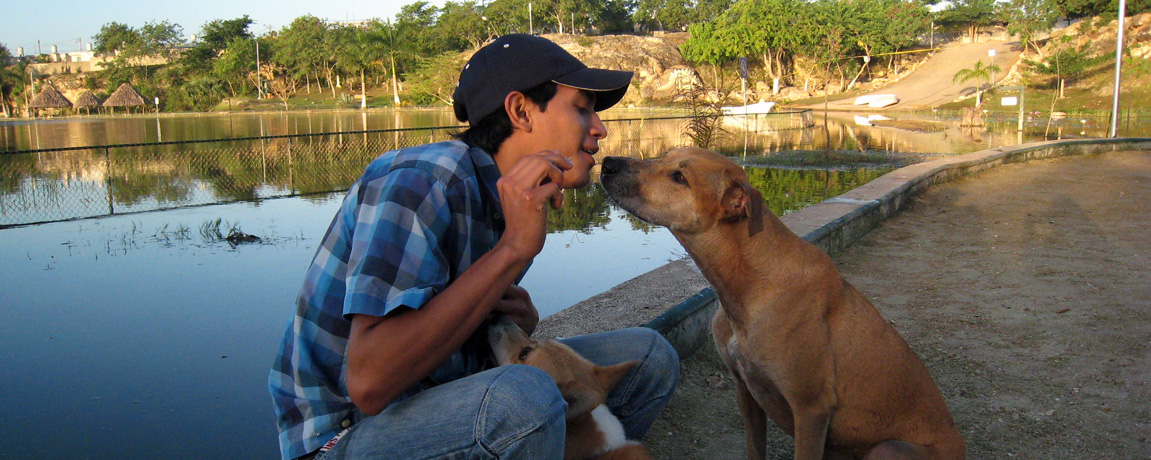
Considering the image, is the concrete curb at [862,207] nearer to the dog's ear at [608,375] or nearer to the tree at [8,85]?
the dog's ear at [608,375]

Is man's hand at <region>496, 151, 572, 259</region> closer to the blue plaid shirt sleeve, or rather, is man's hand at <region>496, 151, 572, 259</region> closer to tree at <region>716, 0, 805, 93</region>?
the blue plaid shirt sleeve

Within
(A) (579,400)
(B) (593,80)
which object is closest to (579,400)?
(A) (579,400)

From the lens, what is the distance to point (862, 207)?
731cm

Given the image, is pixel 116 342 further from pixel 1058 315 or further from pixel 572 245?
pixel 1058 315

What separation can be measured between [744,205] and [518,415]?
49.1 inches

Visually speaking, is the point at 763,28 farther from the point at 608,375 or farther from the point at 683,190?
the point at 608,375

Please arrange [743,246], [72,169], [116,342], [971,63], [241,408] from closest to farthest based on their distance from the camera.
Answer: [743,246], [241,408], [116,342], [72,169], [971,63]

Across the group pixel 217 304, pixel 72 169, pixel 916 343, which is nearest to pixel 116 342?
pixel 217 304

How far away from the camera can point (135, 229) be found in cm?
964

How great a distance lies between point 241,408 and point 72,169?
14834 mm

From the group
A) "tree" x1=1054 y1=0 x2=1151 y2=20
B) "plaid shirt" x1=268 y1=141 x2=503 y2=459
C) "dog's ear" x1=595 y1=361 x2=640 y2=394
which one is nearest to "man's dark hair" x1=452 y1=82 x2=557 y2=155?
"plaid shirt" x1=268 y1=141 x2=503 y2=459

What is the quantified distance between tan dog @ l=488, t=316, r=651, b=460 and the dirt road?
4468 centimetres

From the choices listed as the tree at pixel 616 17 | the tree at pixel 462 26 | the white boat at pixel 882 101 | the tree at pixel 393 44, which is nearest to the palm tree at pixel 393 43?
the tree at pixel 393 44

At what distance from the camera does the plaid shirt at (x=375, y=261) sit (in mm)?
1814
